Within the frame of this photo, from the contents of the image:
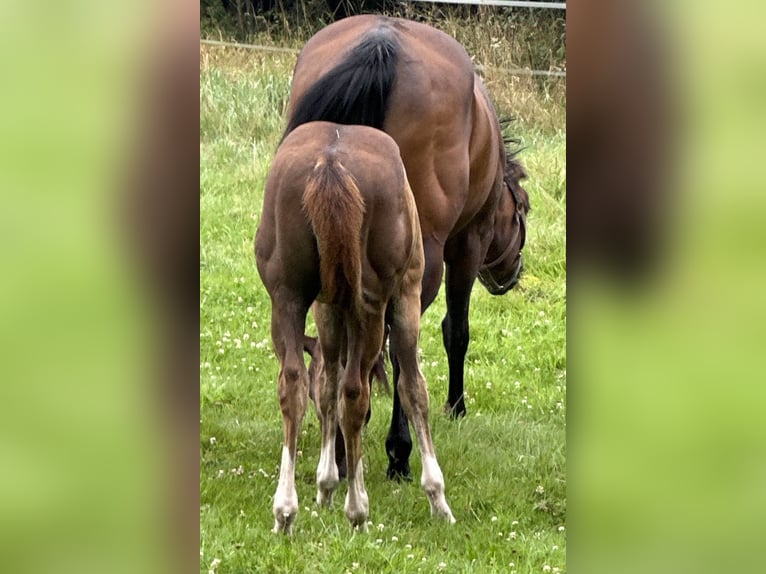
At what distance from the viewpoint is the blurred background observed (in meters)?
1.30

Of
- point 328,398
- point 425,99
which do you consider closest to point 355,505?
point 328,398

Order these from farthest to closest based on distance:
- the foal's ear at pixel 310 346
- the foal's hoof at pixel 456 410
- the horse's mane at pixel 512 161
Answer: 1. the horse's mane at pixel 512 161
2. the foal's hoof at pixel 456 410
3. the foal's ear at pixel 310 346

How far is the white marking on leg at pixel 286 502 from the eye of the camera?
2758mm

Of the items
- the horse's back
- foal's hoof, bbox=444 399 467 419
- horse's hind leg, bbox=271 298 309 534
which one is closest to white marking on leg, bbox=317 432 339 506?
horse's hind leg, bbox=271 298 309 534

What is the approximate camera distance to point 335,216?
2469 mm

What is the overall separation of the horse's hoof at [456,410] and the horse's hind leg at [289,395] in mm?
1296

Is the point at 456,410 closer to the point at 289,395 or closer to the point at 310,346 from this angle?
the point at 310,346

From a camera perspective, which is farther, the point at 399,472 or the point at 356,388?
the point at 399,472

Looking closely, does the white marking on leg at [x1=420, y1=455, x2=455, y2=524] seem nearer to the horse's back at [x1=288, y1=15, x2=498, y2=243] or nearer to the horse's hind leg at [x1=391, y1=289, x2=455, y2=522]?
the horse's hind leg at [x1=391, y1=289, x2=455, y2=522]
